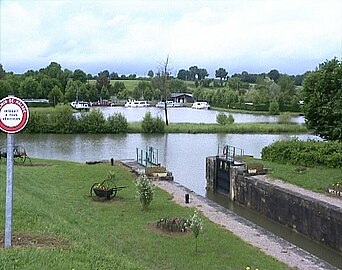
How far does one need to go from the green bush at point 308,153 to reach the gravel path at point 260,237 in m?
4.87

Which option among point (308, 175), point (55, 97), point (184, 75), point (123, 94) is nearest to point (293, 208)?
point (308, 175)

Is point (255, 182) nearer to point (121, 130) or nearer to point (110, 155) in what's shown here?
point (110, 155)

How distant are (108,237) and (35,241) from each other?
367 centimetres

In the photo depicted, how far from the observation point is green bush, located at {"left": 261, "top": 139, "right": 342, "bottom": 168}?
21.4 m

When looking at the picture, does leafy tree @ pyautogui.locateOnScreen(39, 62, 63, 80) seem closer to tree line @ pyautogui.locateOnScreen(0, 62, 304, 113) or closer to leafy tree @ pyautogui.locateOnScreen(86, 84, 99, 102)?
tree line @ pyautogui.locateOnScreen(0, 62, 304, 113)

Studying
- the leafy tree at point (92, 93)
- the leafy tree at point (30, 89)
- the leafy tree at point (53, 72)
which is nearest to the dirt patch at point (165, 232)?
the leafy tree at point (30, 89)

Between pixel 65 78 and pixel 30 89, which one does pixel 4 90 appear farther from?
pixel 65 78

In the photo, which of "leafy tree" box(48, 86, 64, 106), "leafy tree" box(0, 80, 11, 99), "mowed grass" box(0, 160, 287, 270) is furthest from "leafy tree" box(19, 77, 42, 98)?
"mowed grass" box(0, 160, 287, 270)

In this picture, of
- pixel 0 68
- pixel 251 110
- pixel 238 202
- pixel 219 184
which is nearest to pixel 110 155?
pixel 219 184

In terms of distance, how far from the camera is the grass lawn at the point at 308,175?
18081mm

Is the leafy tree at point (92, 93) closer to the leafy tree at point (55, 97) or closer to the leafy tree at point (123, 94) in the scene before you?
→ the leafy tree at point (123, 94)

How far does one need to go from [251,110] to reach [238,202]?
66.1m

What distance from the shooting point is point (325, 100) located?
28844 mm

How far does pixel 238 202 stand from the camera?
21359mm
